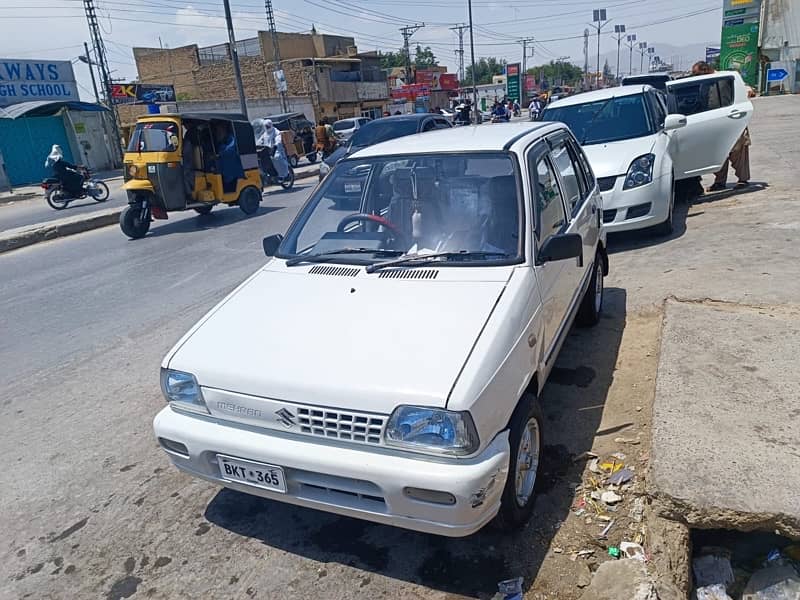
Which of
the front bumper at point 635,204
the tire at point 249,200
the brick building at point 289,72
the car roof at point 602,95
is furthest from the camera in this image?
the brick building at point 289,72

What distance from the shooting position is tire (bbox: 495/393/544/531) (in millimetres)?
2594

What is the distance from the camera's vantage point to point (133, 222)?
10.9m

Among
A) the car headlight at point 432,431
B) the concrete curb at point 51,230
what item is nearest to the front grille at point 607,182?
the car headlight at point 432,431

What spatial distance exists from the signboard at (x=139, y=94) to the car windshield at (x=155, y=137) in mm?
22457

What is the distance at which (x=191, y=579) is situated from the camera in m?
2.68

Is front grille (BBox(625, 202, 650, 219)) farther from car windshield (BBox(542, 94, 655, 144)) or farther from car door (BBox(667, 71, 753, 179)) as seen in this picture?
car door (BBox(667, 71, 753, 179))

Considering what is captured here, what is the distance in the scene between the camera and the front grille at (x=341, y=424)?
2.36 metres

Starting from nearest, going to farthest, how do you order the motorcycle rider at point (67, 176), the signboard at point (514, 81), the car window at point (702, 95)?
the car window at point (702, 95) → the motorcycle rider at point (67, 176) → the signboard at point (514, 81)

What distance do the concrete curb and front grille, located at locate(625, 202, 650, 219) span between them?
10.7m

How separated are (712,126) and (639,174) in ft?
8.12

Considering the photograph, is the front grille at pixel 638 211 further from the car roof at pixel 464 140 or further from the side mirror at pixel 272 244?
the side mirror at pixel 272 244

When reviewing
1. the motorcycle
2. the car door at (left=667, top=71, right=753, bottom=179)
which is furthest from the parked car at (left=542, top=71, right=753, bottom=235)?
the motorcycle

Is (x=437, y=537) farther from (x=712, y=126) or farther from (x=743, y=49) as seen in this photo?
(x=743, y=49)

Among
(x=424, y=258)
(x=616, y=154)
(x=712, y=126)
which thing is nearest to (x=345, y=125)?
(x=712, y=126)
